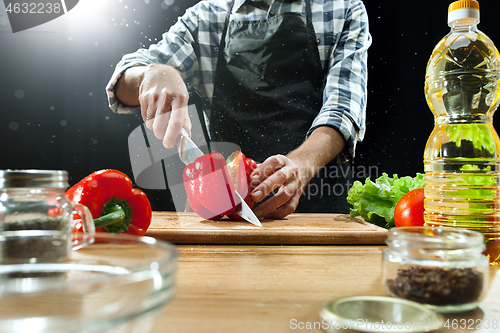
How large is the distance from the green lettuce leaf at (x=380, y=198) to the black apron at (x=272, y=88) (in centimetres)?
70

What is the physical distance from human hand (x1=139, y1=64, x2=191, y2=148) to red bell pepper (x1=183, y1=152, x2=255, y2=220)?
116 millimetres

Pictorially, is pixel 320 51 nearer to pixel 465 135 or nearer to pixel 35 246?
pixel 465 135

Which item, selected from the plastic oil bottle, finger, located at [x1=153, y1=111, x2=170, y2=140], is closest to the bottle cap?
the plastic oil bottle

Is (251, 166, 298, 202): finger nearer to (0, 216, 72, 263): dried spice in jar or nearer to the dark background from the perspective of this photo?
(0, 216, 72, 263): dried spice in jar

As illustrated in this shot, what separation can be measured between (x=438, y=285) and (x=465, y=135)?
1.28 feet

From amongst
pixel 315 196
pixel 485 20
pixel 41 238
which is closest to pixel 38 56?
pixel 315 196

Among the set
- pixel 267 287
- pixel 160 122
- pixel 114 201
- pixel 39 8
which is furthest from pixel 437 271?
pixel 39 8

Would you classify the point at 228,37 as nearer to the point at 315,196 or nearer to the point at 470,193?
the point at 315,196

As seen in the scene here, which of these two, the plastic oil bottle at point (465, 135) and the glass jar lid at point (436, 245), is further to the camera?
the plastic oil bottle at point (465, 135)

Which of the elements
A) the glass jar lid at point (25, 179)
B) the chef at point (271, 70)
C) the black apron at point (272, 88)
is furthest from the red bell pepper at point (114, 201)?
the black apron at point (272, 88)

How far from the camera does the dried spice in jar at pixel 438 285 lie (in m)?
0.32

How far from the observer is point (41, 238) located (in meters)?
0.39

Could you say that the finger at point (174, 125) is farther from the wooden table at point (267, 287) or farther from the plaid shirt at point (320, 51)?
the plaid shirt at point (320, 51)

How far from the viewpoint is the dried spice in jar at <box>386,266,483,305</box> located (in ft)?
1.05
